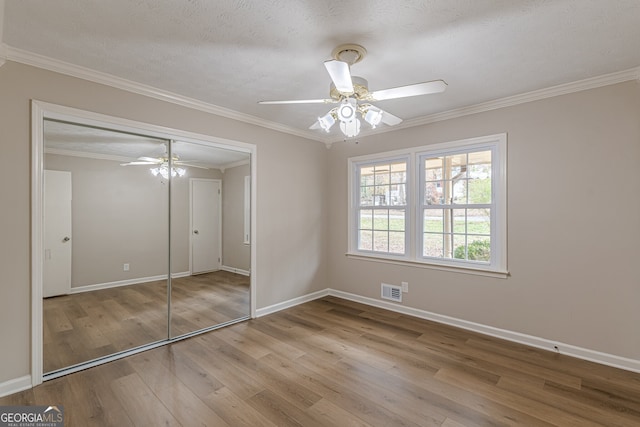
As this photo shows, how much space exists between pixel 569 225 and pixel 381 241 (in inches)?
85.0

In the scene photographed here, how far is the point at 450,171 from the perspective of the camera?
3674mm

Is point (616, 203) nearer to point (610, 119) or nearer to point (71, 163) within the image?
point (610, 119)

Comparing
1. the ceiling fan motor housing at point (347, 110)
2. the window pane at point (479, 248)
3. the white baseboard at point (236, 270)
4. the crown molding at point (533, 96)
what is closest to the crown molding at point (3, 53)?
the ceiling fan motor housing at point (347, 110)

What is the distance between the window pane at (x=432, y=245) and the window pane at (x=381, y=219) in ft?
2.00

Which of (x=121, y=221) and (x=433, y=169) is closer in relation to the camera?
(x=121, y=221)

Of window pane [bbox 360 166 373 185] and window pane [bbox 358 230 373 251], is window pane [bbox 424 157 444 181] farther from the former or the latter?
window pane [bbox 358 230 373 251]

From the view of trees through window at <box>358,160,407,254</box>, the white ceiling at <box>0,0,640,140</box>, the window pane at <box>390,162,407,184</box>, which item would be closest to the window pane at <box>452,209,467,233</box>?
the view of trees through window at <box>358,160,407,254</box>

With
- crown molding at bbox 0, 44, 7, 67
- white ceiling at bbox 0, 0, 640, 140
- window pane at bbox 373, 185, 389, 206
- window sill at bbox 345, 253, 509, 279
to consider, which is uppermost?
white ceiling at bbox 0, 0, 640, 140

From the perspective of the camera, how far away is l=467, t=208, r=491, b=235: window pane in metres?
3.39

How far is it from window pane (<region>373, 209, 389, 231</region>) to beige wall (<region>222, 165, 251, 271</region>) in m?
1.91

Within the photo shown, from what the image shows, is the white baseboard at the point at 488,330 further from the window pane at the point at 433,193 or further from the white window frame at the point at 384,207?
the window pane at the point at 433,193

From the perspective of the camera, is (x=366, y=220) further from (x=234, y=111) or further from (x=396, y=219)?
(x=234, y=111)

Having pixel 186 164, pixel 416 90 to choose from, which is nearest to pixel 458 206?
pixel 416 90

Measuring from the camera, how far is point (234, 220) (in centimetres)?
379
